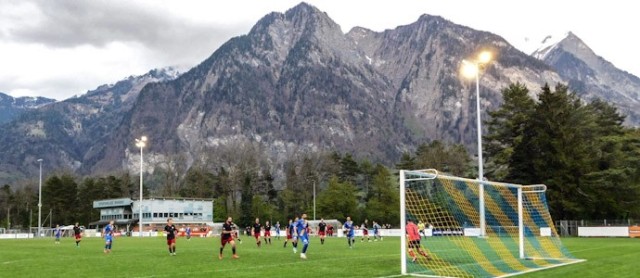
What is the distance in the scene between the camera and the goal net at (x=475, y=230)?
2066cm

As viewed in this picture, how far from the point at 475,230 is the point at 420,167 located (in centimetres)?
6082

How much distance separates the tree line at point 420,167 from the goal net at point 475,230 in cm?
2403

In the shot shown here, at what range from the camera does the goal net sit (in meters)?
20.7

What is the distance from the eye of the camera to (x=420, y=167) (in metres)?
109

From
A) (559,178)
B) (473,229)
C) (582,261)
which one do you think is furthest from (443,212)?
(559,178)

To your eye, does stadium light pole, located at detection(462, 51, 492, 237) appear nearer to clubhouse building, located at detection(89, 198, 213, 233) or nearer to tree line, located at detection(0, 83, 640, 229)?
tree line, located at detection(0, 83, 640, 229)

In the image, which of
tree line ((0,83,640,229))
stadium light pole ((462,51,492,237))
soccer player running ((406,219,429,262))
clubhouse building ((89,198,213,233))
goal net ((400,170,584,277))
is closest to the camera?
goal net ((400,170,584,277))

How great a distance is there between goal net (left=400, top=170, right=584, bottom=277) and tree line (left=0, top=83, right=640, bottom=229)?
24028mm

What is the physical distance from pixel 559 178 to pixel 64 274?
59124 mm

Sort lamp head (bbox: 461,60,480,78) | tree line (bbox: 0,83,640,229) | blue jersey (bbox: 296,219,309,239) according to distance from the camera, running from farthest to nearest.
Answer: tree line (bbox: 0,83,640,229), lamp head (bbox: 461,60,480,78), blue jersey (bbox: 296,219,309,239)

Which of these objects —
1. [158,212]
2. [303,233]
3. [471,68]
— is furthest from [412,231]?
[158,212]

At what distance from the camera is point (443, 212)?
31.8m

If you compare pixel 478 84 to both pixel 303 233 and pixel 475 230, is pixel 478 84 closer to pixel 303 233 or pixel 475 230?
pixel 475 230

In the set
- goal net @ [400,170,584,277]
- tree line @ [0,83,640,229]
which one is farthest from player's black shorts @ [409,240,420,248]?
tree line @ [0,83,640,229]
